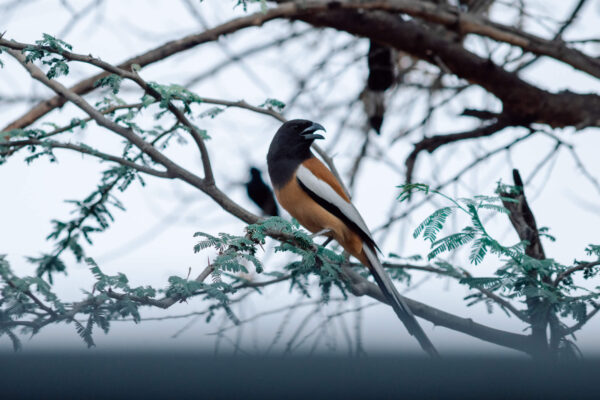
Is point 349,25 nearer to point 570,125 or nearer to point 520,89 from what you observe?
point 520,89

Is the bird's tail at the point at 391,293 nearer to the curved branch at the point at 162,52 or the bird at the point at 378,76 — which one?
the curved branch at the point at 162,52

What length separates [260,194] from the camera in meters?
5.21

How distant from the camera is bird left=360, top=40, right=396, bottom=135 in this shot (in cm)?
511

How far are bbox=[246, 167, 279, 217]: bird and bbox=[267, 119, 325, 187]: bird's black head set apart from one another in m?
1.39

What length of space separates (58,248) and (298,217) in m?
1.17

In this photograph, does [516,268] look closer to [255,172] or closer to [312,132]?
[312,132]

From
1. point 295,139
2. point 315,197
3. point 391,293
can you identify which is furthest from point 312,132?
point 391,293

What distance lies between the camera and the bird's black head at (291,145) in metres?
3.50

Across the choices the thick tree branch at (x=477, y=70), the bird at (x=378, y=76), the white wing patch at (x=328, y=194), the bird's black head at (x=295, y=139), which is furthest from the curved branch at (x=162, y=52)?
the bird at (x=378, y=76)

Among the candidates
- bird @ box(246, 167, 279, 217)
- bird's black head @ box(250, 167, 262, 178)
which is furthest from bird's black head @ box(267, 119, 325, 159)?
bird's black head @ box(250, 167, 262, 178)

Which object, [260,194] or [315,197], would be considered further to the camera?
[260,194]

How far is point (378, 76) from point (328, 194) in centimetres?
221

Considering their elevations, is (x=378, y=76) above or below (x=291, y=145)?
above

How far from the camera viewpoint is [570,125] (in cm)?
461
